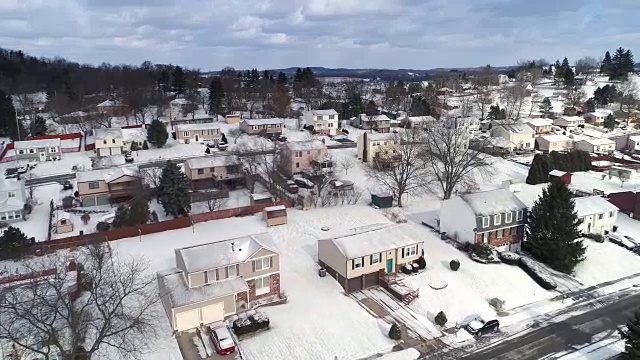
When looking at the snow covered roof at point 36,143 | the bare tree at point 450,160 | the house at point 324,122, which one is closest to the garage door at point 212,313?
the bare tree at point 450,160

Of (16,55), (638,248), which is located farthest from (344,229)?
(16,55)

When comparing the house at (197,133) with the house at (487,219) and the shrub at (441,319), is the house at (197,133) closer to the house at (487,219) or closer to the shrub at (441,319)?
the house at (487,219)

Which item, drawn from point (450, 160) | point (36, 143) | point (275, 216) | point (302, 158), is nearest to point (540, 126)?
point (450, 160)

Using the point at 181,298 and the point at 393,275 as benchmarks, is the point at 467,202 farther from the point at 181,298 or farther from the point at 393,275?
the point at 181,298

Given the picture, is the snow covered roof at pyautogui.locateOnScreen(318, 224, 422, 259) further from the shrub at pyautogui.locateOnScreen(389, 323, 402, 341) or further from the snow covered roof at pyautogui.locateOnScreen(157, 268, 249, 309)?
the snow covered roof at pyautogui.locateOnScreen(157, 268, 249, 309)

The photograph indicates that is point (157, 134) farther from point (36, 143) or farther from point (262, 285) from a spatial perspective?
point (262, 285)

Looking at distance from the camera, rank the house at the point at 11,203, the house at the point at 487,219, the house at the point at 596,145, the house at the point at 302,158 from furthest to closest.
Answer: the house at the point at 596,145
the house at the point at 302,158
the house at the point at 11,203
the house at the point at 487,219
